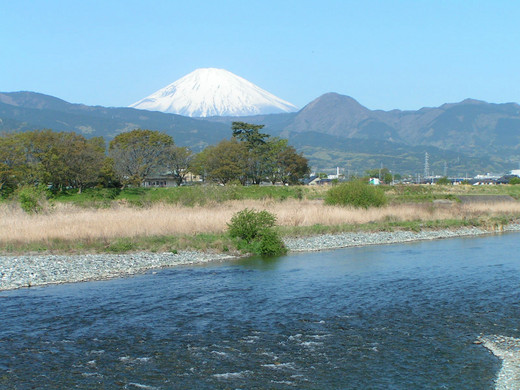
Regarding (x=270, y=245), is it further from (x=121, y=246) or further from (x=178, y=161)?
(x=178, y=161)

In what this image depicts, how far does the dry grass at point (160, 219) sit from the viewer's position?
2600 centimetres

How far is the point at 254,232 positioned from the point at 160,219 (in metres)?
5.94

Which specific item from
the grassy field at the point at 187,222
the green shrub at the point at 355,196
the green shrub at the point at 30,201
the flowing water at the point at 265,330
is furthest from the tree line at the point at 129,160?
the flowing water at the point at 265,330

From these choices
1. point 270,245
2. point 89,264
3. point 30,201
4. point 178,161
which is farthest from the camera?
point 178,161

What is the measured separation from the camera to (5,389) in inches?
382

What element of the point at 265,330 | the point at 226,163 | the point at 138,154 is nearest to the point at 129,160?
the point at 138,154

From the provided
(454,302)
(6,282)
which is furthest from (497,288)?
(6,282)

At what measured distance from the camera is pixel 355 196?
4153 centimetres

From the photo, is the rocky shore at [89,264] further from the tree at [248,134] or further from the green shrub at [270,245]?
the tree at [248,134]

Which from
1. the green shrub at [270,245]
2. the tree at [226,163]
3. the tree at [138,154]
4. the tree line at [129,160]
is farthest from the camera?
the tree at [226,163]

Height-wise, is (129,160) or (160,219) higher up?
(129,160)

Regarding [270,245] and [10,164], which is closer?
[270,245]

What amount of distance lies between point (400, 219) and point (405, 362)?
29.1 metres

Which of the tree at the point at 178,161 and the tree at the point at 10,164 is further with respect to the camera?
the tree at the point at 178,161
